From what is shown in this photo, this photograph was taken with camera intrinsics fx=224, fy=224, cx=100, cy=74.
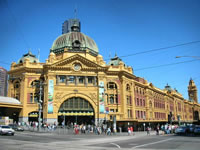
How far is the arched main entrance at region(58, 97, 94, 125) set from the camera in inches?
2162

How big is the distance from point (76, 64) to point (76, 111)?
39.3 feet

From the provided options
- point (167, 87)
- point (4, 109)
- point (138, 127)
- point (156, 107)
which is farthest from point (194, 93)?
point (4, 109)

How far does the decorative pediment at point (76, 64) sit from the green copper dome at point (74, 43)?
6316mm

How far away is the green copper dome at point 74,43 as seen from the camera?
63562 mm

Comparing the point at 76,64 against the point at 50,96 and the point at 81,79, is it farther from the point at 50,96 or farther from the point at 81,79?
the point at 50,96

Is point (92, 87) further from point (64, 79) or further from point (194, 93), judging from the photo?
point (194, 93)

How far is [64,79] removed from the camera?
56781mm

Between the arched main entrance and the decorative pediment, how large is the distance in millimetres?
8021

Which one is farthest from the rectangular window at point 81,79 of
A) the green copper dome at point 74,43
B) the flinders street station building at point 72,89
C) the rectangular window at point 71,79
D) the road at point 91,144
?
the road at point 91,144

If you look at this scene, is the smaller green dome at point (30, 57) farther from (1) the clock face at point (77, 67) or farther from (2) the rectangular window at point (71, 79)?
(2) the rectangular window at point (71, 79)

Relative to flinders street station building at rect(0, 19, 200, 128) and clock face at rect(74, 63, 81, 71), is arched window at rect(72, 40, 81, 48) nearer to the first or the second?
flinders street station building at rect(0, 19, 200, 128)

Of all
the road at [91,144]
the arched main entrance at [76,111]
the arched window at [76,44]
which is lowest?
the road at [91,144]

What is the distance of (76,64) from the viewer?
189 ft

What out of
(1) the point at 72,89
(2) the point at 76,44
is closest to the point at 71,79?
(1) the point at 72,89
